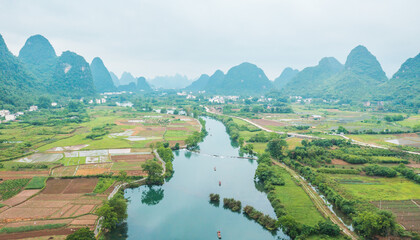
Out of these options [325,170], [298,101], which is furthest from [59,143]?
[298,101]

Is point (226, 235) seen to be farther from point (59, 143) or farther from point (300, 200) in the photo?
point (59, 143)

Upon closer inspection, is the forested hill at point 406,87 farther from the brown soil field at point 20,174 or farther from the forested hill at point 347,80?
the brown soil field at point 20,174

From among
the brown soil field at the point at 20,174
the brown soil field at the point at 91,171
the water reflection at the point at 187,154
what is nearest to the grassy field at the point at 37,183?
the brown soil field at the point at 20,174

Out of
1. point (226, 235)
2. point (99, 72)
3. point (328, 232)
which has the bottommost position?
point (226, 235)

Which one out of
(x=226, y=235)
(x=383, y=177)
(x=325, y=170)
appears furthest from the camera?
(x=325, y=170)

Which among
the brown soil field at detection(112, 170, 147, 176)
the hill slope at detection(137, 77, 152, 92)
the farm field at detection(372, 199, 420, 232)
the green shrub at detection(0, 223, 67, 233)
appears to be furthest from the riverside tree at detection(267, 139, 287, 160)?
the hill slope at detection(137, 77, 152, 92)

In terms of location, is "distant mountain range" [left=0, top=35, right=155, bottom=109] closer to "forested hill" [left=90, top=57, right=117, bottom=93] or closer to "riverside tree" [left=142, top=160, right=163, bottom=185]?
"forested hill" [left=90, top=57, right=117, bottom=93]

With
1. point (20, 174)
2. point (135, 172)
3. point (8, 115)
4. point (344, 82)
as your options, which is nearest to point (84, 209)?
point (135, 172)
